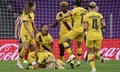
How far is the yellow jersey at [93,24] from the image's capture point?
15453 millimetres

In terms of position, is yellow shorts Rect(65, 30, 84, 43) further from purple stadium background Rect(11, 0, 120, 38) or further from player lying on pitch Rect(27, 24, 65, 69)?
purple stadium background Rect(11, 0, 120, 38)

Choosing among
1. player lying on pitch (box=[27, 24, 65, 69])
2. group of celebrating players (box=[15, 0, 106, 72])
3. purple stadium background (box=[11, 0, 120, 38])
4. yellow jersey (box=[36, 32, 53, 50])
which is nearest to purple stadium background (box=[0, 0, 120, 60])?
purple stadium background (box=[11, 0, 120, 38])

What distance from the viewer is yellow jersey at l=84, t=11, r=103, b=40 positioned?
50.7ft

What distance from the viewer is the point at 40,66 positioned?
1658 cm

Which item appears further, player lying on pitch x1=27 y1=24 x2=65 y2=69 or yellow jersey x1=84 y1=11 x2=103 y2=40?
player lying on pitch x1=27 y1=24 x2=65 y2=69

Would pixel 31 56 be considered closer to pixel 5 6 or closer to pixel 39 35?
pixel 39 35

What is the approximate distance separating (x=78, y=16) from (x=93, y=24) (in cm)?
247

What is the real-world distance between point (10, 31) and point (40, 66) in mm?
11299


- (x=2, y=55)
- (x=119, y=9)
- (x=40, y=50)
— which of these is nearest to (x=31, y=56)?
(x=40, y=50)

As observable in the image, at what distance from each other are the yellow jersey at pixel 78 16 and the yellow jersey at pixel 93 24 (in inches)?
82.8

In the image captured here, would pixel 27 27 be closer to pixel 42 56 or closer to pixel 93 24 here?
pixel 42 56

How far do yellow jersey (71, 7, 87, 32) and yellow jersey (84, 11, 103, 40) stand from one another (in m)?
2.10

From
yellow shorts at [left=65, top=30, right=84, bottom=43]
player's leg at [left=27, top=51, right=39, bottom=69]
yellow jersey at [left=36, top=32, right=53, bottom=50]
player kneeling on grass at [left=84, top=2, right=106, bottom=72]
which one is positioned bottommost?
player's leg at [left=27, top=51, right=39, bottom=69]

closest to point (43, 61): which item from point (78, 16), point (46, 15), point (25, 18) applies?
point (25, 18)
